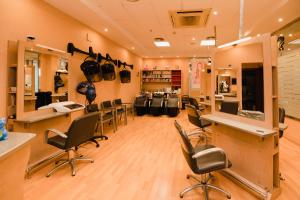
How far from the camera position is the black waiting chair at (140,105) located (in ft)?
24.7

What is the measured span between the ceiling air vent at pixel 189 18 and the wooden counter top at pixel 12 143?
365 cm

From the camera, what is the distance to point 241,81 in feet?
8.66

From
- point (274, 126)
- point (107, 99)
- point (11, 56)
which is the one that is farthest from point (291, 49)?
point (11, 56)

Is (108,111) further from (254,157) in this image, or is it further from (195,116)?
(254,157)

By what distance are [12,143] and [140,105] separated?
6.17 meters

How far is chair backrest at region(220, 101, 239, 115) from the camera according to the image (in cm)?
269

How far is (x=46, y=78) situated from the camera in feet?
10.2

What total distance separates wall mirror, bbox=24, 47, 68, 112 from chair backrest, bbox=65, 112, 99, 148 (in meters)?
0.91

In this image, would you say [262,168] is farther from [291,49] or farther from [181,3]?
[291,49]

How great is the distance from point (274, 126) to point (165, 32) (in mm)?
4145

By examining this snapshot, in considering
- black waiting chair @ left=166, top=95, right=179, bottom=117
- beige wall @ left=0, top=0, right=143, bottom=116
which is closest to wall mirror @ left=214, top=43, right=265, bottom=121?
beige wall @ left=0, top=0, right=143, bottom=116

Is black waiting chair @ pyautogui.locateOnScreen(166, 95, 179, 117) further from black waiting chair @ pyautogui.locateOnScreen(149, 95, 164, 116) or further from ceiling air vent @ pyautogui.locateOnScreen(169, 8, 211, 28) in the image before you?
Result: ceiling air vent @ pyautogui.locateOnScreen(169, 8, 211, 28)

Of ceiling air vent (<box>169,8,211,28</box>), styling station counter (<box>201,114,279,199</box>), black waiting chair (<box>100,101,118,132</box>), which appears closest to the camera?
styling station counter (<box>201,114,279,199</box>)

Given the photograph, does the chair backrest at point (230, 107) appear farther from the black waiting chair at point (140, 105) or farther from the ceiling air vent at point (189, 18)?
the black waiting chair at point (140, 105)
